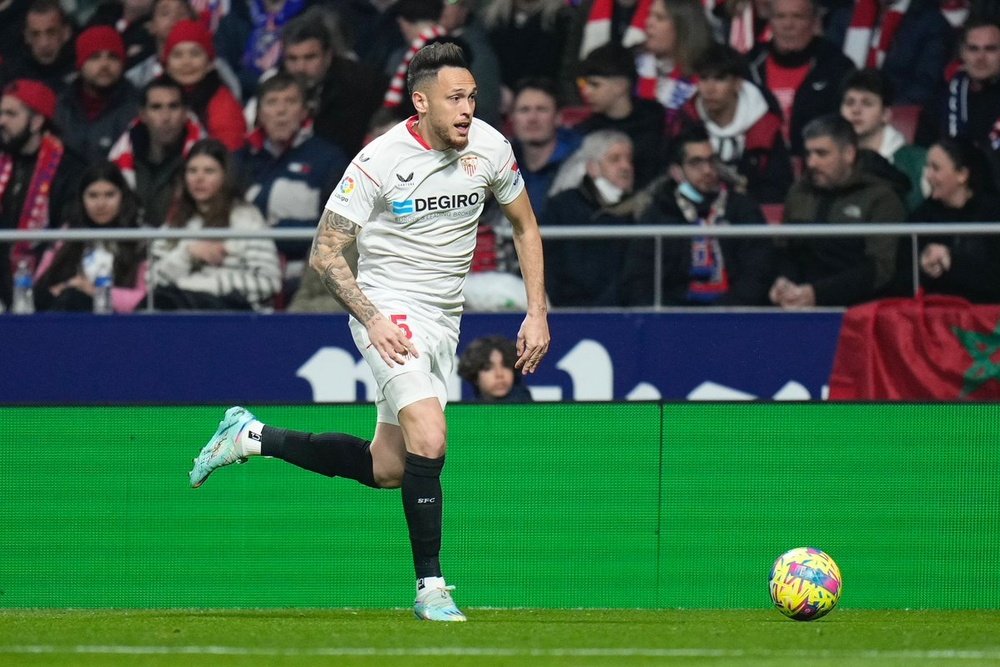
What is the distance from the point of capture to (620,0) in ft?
39.9

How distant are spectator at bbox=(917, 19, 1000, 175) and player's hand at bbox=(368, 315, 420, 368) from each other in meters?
5.37

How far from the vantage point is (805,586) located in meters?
7.04

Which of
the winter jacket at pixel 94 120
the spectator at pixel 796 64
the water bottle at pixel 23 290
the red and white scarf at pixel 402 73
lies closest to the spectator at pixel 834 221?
the spectator at pixel 796 64

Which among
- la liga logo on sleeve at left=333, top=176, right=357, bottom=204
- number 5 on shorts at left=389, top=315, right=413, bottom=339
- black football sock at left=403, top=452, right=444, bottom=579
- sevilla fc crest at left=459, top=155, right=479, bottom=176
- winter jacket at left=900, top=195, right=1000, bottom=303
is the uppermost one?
sevilla fc crest at left=459, top=155, right=479, bottom=176

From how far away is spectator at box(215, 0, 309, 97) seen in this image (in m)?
12.8

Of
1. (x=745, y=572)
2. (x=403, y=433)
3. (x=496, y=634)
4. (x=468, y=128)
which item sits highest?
(x=468, y=128)

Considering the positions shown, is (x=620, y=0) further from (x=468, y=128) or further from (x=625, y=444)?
(x=468, y=128)

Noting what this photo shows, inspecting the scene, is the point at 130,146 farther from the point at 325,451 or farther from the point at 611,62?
the point at 325,451

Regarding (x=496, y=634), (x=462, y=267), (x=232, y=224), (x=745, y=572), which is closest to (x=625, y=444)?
(x=745, y=572)

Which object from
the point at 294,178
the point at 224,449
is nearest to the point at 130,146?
the point at 294,178

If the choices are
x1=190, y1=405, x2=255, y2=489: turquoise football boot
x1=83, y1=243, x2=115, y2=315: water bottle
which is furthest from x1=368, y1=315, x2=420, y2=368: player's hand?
x1=83, y1=243, x2=115, y2=315: water bottle

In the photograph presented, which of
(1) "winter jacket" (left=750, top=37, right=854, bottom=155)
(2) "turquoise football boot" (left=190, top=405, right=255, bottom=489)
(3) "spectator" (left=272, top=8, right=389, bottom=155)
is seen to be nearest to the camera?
(2) "turquoise football boot" (left=190, top=405, right=255, bottom=489)

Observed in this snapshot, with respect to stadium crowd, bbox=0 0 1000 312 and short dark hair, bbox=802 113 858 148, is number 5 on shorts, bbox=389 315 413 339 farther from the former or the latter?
short dark hair, bbox=802 113 858 148

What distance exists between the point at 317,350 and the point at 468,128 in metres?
3.82
